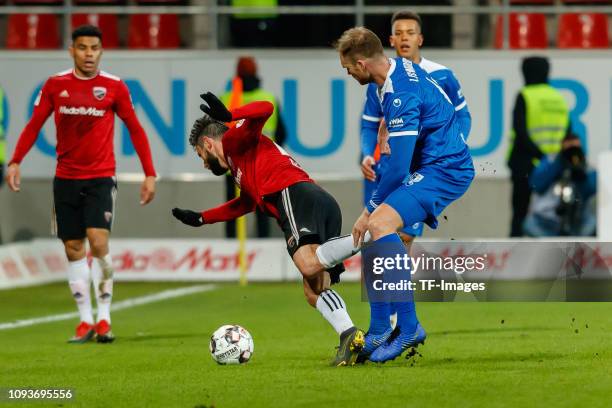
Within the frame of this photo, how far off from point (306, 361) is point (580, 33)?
10698 millimetres

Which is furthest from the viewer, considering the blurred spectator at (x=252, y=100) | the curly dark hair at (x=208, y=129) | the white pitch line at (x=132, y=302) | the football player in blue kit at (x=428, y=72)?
the blurred spectator at (x=252, y=100)

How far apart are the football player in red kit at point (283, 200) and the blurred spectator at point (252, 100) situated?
6480mm

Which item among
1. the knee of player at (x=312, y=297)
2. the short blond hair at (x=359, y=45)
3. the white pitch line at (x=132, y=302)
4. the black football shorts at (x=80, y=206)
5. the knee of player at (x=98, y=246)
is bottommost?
the white pitch line at (x=132, y=302)

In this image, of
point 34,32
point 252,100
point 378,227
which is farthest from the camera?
point 34,32

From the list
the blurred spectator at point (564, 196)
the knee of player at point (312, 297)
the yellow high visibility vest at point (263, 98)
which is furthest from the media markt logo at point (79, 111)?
the blurred spectator at point (564, 196)

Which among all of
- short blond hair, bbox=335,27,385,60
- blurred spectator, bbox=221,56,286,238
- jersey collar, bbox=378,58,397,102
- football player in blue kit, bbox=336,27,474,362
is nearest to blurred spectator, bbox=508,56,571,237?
blurred spectator, bbox=221,56,286,238

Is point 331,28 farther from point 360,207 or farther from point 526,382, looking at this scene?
point 526,382

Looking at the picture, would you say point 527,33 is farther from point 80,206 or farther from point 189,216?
point 189,216

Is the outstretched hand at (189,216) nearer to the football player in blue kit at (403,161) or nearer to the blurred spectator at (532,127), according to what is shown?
the football player in blue kit at (403,161)

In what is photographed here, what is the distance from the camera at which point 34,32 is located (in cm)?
1900

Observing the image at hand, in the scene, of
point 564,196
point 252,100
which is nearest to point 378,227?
point 252,100

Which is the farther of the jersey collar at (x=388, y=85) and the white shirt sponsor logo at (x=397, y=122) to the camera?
the jersey collar at (x=388, y=85)

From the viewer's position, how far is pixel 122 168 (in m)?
17.5

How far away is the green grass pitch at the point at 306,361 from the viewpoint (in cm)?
719
